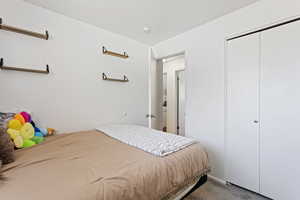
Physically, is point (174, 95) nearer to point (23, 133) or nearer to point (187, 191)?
point (187, 191)

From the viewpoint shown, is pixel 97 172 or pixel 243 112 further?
pixel 243 112

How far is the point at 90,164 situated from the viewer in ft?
3.55

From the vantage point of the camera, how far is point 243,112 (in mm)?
1938

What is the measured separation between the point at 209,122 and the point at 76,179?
6.55ft

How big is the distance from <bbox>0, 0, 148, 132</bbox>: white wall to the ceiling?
19 cm

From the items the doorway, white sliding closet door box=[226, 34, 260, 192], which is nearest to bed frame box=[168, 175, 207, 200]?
white sliding closet door box=[226, 34, 260, 192]

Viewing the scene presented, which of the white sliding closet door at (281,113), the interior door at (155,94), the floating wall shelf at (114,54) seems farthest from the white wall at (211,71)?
the floating wall shelf at (114,54)

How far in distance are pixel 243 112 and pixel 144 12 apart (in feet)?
6.59

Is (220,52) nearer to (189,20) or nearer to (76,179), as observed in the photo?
(189,20)

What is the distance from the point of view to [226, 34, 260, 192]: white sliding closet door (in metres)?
1.84

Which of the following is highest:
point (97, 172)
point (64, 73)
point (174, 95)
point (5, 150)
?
point (64, 73)

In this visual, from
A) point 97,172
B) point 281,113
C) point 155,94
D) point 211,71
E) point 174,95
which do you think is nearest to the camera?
point 97,172

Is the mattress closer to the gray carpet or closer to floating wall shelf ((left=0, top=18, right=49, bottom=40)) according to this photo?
the gray carpet

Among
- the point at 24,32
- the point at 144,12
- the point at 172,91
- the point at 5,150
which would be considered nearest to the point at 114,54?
the point at 144,12
